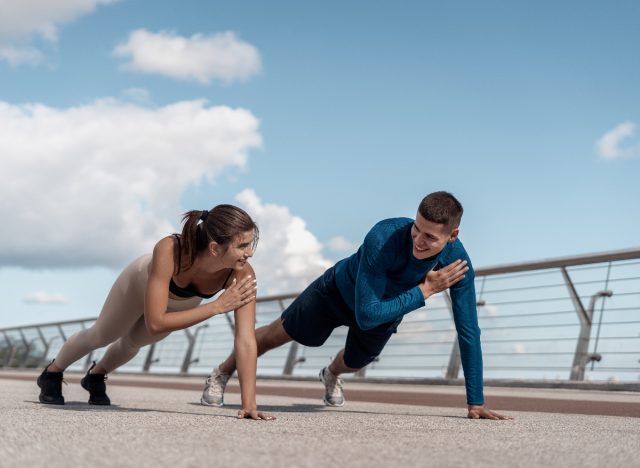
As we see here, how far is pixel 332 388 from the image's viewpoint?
6.00 m

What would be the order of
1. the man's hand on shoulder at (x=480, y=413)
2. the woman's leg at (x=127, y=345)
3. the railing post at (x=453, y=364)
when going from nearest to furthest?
1. the man's hand on shoulder at (x=480, y=413)
2. the woman's leg at (x=127, y=345)
3. the railing post at (x=453, y=364)

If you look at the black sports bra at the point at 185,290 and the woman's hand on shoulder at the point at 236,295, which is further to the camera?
the black sports bra at the point at 185,290

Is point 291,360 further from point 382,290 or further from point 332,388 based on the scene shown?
point 382,290

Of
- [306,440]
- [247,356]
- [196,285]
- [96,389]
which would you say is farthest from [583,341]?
[306,440]

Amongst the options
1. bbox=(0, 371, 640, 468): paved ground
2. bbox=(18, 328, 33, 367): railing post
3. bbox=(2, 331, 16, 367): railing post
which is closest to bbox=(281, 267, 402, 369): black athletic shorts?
bbox=(0, 371, 640, 468): paved ground

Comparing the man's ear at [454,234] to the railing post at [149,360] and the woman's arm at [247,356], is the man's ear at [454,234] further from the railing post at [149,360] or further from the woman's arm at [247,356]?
the railing post at [149,360]

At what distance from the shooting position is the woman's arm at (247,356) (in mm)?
4285

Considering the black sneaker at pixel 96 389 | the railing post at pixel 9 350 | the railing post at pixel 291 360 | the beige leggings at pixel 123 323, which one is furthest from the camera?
the railing post at pixel 9 350

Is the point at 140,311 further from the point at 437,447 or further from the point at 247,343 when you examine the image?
the point at 437,447

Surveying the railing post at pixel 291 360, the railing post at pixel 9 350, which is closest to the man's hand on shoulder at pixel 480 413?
the railing post at pixel 291 360

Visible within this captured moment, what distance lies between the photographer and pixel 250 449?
294 centimetres

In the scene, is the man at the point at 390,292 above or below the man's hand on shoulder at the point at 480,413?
above

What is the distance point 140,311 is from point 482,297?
609cm

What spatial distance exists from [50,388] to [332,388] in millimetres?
1807
